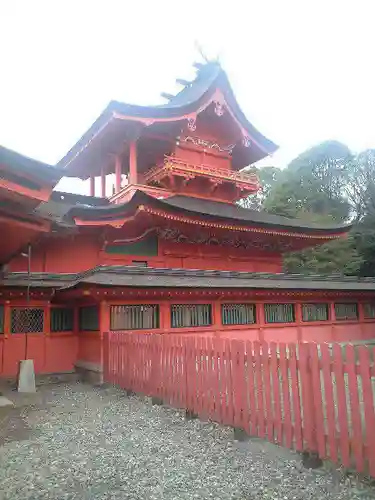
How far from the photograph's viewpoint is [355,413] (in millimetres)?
Answer: 4441

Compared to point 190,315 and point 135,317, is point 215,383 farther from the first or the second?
point 190,315

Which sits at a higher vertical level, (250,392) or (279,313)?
(279,313)

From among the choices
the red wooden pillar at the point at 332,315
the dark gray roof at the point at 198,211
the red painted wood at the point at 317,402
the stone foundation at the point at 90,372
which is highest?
the dark gray roof at the point at 198,211

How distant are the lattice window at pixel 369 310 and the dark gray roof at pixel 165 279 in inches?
119

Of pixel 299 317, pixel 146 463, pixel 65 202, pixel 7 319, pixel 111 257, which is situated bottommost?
pixel 146 463

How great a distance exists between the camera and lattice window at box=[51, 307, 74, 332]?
41.3ft

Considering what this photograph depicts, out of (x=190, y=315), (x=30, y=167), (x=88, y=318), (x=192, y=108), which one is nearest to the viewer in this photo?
(x=30, y=167)

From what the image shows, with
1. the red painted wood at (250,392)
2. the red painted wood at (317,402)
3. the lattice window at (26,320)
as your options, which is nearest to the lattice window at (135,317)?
the lattice window at (26,320)

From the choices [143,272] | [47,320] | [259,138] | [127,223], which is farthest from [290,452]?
[259,138]

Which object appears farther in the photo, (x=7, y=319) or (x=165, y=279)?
(x=165, y=279)

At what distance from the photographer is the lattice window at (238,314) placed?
548 inches

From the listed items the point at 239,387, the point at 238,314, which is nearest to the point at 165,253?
the point at 238,314

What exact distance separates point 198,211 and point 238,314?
394cm

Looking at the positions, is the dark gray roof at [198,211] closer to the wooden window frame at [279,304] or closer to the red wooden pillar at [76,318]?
the red wooden pillar at [76,318]
